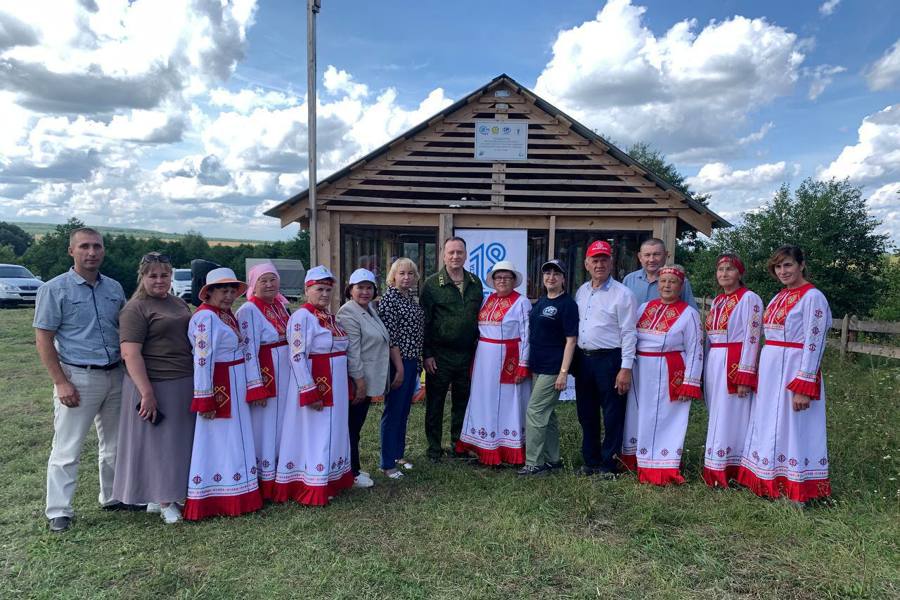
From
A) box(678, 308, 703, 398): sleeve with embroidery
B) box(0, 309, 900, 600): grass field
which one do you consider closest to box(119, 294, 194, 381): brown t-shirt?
box(0, 309, 900, 600): grass field

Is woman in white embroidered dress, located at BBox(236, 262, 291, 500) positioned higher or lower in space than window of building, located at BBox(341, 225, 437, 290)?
lower

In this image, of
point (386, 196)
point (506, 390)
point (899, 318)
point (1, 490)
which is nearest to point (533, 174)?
point (386, 196)

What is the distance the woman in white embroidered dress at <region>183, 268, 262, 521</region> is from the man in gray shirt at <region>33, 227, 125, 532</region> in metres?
0.62

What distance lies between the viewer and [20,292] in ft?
56.3

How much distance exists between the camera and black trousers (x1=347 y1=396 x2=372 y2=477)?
14.0 ft

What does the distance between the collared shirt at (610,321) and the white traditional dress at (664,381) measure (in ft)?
0.51

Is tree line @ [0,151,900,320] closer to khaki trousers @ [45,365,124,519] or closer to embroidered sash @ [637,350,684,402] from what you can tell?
embroidered sash @ [637,350,684,402]

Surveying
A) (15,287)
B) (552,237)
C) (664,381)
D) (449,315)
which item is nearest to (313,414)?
(449,315)

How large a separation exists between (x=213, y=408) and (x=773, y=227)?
39.9 ft

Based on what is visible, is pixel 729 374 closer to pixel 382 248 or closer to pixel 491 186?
pixel 491 186

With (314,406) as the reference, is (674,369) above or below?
above

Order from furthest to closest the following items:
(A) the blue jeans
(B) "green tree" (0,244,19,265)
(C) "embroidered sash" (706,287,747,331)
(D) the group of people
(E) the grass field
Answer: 1. (B) "green tree" (0,244,19,265)
2. (A) the blue jeans
3. (C) "embroidered sash" (706,287,747,331)
4. (D) the group of people
5. (E) the grass field

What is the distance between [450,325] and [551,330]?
32.8 inches

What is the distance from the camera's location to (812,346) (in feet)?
12.2
